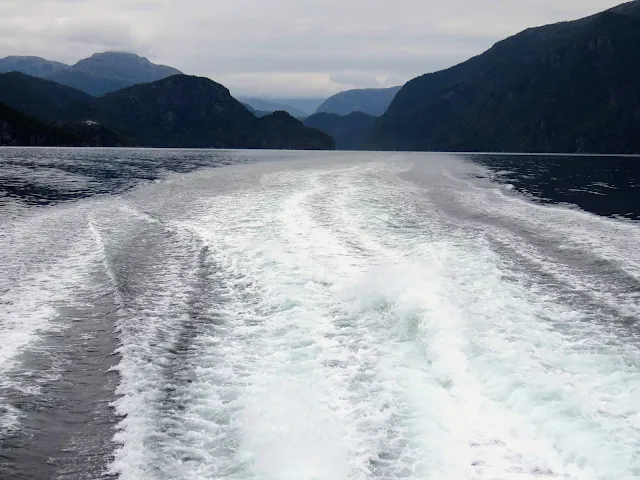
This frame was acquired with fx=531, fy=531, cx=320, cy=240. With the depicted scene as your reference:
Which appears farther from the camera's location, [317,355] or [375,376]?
[317,355]

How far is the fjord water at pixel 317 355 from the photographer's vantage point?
7824 mm

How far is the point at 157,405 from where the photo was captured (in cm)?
920

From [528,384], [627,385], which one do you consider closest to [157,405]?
[528,384]

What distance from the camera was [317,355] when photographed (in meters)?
11.5

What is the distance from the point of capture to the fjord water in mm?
7824

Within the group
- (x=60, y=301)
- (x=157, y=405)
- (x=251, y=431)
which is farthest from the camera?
(x=60, y=301)

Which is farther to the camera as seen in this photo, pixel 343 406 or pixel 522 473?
pixel 343 406

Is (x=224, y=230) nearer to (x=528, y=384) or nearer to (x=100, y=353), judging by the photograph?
(x=100, y=353)

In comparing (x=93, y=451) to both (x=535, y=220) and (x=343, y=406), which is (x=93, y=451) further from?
(x=535, y=220)

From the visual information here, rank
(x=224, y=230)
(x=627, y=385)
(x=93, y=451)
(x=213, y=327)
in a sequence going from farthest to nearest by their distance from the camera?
(x=224, y=230) → (x=213, y=327) → (x=627, y=385) → (x=93, y=451)

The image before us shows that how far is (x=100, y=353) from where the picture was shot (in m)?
11.3

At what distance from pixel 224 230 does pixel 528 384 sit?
1753cm

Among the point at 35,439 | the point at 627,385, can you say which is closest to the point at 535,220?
the point at 627,385

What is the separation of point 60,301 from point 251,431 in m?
8.54
